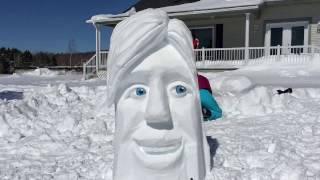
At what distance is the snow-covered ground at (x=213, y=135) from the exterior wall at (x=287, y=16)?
8.22 m

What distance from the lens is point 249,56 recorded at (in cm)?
1709

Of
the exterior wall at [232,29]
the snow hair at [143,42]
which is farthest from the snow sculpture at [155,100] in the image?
the exterior wall at [232,29]

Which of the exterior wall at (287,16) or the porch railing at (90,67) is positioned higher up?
the exterior wall at (287,16)

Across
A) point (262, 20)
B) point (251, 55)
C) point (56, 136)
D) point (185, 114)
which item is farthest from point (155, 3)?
point (185, 114)

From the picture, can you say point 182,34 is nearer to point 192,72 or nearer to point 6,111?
point 192,72

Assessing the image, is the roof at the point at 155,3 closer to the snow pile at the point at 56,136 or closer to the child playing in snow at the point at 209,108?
the snow pile at the point at 56,136

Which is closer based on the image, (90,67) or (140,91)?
(140,91)

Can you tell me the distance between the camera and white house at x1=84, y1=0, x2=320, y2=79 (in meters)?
16.5

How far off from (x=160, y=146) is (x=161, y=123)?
27 cm

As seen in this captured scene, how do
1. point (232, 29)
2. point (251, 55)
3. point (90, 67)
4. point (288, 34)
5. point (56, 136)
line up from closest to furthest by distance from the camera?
point (56, 136) → point (251, 55) → point (288, 34) → point (232, 29) → point (90, 67)

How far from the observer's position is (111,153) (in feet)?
17.9

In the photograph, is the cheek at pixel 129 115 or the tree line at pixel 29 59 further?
the tree line at pixel 29 59

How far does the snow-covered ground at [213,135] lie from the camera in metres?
4.64

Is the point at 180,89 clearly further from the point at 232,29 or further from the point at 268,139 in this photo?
the point at 232,29
